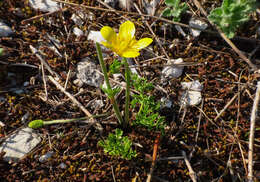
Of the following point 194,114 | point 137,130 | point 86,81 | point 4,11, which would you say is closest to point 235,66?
point 194,114

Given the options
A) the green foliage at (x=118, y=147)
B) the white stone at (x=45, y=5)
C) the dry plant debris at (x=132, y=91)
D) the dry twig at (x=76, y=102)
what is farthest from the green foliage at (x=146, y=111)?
the white stone at (x=45, y=5)

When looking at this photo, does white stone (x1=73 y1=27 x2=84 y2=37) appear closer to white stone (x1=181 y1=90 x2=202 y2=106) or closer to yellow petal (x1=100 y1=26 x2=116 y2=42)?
yellow petal (x1=100 y1=26 x2=116 y2=42)

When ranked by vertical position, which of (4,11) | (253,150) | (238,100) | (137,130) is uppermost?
(4,11)

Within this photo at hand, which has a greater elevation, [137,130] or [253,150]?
[137,130]

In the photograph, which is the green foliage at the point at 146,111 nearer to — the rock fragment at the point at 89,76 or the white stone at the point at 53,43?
the rock fragment at the point at 89,76

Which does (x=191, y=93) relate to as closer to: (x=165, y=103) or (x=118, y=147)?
(x=165, y=103)

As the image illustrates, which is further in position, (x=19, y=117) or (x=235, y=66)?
(x=235, y=66)

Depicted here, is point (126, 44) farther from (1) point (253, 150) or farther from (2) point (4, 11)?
(2) point (4, 11)

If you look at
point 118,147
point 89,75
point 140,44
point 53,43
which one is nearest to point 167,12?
point 140,44
